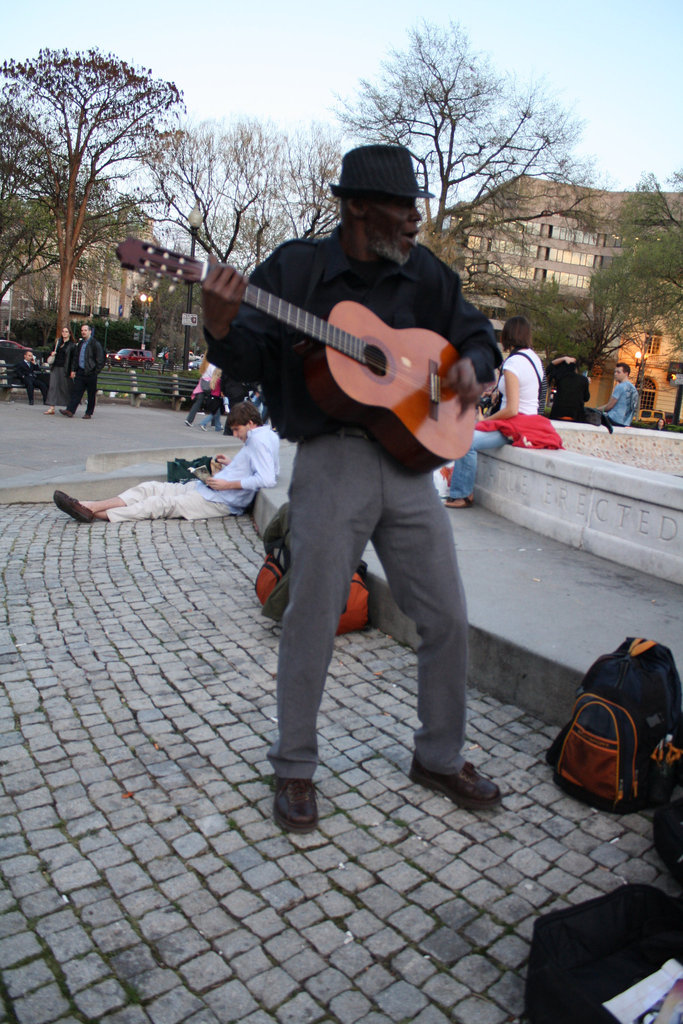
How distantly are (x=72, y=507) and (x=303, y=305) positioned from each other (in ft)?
16.0

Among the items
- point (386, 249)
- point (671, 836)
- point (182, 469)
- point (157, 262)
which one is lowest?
point (671, 836)

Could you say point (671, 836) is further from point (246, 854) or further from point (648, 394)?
point (648, 394)

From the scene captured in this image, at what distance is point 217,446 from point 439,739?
823cm

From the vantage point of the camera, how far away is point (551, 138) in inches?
1202

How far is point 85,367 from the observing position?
50.2ft

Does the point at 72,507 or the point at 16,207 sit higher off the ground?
the point at 16,207

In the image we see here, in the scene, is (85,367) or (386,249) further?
(85,367)

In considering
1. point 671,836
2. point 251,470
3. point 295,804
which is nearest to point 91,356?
point 251,470

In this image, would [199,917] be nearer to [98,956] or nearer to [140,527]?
[98,956]

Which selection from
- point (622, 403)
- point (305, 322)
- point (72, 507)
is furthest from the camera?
point (622, 403)

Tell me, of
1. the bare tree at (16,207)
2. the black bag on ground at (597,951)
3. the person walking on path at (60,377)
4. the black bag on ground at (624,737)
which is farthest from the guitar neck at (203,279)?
the bare tree at (16,207)

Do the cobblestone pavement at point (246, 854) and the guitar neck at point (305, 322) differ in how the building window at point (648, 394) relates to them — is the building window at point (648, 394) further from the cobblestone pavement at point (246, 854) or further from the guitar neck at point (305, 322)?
the guitar neck at point (305, 322)

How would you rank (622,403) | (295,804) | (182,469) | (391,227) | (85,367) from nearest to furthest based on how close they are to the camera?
1. (391,227)
2. (295,804)
3. (182,469)
4. (622,403)
5. (85,367)

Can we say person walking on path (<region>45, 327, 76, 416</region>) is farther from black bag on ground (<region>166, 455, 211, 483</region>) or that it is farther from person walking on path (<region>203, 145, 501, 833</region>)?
person walking on path (<region>203, 145, 501, 833</region>)
